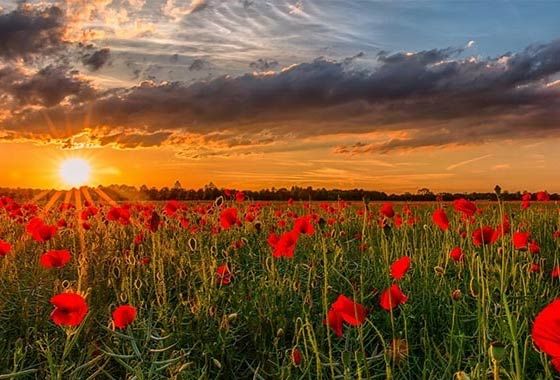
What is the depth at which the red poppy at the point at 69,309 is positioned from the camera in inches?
89.4

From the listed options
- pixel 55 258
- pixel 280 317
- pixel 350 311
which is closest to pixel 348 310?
pixel 350 311

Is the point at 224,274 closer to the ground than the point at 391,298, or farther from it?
closer to the ground

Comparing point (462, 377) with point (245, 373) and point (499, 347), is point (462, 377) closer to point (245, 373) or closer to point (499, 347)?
point (499, 347)

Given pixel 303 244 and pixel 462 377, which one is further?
pixel 303 244

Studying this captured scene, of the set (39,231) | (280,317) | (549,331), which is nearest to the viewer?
(549,331)

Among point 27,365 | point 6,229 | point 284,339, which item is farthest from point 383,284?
point 6,229

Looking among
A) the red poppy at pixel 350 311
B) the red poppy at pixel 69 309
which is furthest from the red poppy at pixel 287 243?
the red poppy at pixel 69 309

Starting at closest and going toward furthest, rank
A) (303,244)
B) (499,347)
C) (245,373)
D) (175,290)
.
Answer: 1. (499,347)
2. (245,373)
3. (175,290)
4. (303,244)

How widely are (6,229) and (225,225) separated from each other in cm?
594

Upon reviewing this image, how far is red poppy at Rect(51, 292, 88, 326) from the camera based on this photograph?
2.27 metres

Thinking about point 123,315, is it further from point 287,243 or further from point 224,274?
point 224,274

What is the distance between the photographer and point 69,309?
231 centimetres

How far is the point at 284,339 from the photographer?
4.08m

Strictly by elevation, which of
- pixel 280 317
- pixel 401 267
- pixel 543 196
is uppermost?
pixel 543 196
